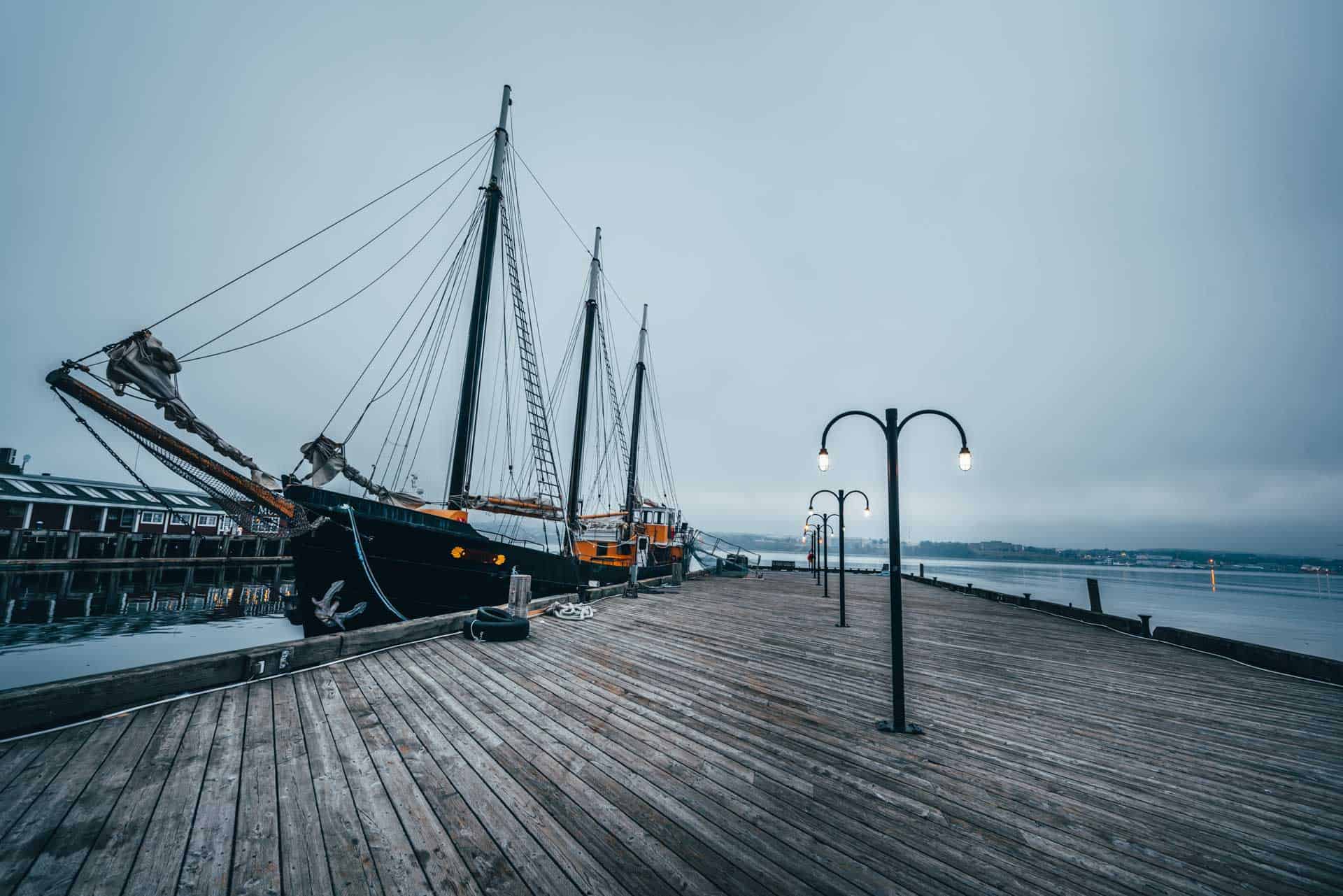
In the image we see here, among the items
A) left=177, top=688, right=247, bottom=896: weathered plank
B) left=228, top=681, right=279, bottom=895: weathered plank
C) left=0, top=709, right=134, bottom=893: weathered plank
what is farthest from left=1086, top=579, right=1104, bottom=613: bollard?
left=0, top=709, right=134, bottom=893: weathered plank

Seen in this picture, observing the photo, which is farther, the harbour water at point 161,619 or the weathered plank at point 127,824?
the harbour water at point 161,619

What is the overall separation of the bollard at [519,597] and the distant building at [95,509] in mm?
38838

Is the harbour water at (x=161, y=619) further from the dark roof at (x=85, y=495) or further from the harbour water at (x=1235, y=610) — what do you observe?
the dark roof at (x=85, y=495)

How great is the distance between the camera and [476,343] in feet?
50.3

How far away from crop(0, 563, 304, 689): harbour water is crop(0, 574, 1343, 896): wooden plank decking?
25.2ft

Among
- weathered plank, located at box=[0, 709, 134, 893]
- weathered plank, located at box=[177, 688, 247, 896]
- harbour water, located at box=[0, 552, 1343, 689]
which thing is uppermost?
weathered plank, located at box=[0, 709, 134, 893]

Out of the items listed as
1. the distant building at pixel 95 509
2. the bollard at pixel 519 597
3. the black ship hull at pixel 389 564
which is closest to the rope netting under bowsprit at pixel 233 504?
the black ship hull at pixel 389 564

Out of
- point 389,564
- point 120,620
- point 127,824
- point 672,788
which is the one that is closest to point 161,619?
point 120,620

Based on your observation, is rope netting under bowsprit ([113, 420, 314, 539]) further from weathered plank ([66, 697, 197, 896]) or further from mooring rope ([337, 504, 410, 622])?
weathered plank ([66, 697, 197, 896])

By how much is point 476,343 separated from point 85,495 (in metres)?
52.4

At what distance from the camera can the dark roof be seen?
119 ft

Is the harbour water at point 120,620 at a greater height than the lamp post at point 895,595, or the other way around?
the lamp post at point 895,595

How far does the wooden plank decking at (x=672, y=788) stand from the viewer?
2.74 metres

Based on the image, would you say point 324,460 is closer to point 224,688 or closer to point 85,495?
point 224,688
